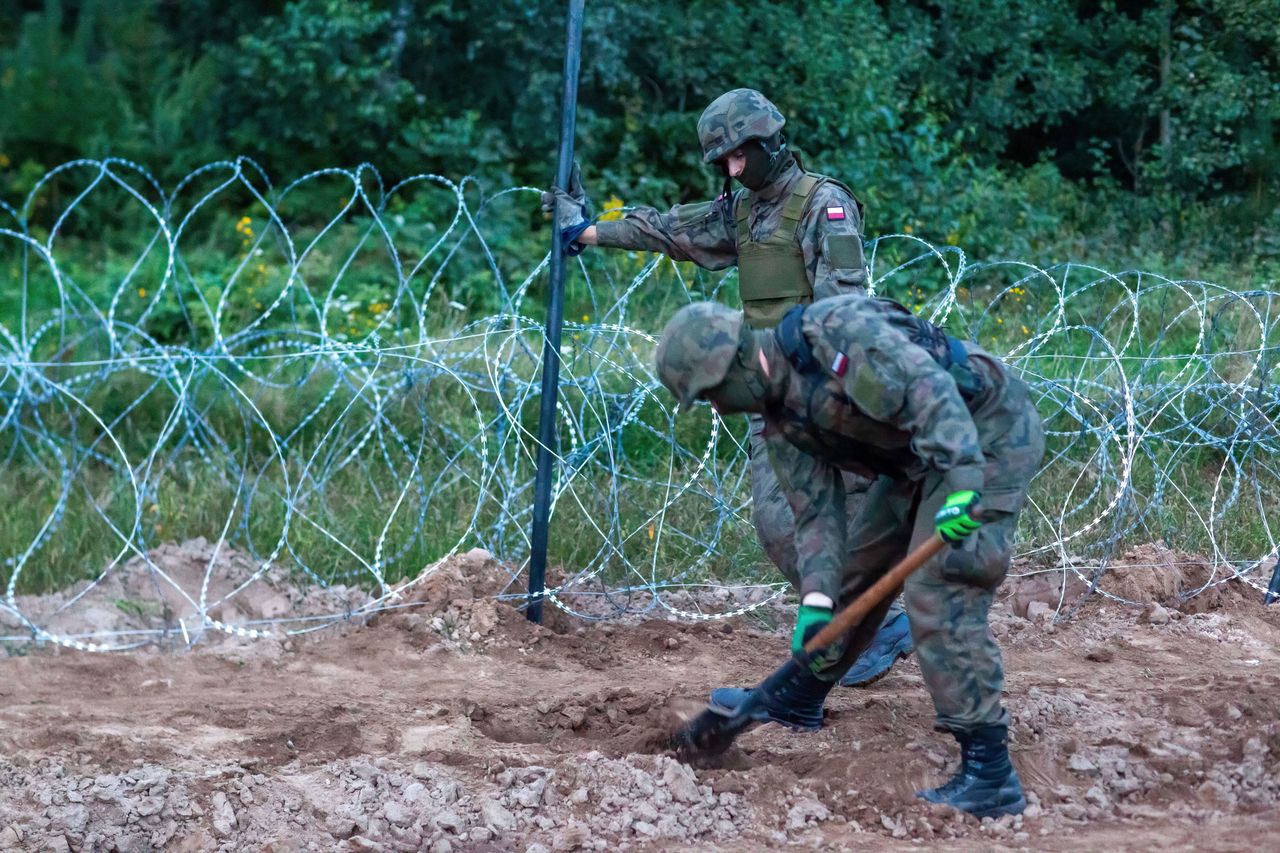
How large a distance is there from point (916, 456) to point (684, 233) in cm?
153

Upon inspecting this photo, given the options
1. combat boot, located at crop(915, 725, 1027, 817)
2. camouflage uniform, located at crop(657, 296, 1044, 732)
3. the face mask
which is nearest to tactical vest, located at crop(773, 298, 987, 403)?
camouflage uniform, located at crop(657, 296, 1044, 732)

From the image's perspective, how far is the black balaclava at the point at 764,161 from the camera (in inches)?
186

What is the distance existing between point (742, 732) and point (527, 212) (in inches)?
239

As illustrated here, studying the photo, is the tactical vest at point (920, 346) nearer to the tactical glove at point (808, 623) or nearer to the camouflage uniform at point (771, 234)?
the tactical glove at point (808, 623)

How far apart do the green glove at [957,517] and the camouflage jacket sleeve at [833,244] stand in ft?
3.93

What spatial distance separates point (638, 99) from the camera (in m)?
9.94

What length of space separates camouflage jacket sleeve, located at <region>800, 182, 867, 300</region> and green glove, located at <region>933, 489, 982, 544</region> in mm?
1199

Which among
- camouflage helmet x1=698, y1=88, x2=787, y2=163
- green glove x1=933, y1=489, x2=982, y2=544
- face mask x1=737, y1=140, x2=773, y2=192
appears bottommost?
green glove x1=933, y1=489, x2=982, y2=544

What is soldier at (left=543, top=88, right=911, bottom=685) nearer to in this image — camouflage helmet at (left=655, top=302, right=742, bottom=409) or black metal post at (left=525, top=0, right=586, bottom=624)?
black metal post at (left=525, top=0, right=586, bottom=624)

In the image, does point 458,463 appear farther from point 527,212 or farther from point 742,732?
point 527,212

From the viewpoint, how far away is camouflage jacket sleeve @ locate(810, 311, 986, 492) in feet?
11.7

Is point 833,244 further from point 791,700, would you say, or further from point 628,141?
point 628,141

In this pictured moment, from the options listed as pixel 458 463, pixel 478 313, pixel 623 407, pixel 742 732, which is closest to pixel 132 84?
pixel 478 313

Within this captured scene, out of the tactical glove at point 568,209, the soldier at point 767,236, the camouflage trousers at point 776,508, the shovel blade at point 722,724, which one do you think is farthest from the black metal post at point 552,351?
the shovel blade at point 722,724
